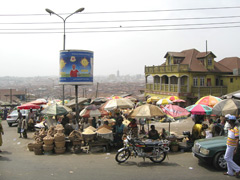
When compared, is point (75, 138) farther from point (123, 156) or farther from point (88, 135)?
point (123, 156)

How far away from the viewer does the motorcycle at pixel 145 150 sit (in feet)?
26.7

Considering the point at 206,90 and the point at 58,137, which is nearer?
the point at 58,137

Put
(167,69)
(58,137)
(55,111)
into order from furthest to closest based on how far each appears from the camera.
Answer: (167,69) → (55,111) → (58,137)

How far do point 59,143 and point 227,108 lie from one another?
772 centimetres

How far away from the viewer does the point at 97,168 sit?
779 centimetres

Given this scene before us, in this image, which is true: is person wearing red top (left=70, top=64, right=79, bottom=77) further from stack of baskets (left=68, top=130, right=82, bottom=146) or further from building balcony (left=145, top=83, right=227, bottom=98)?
building balcony (left=145, top=83, right=227, bottom=98)

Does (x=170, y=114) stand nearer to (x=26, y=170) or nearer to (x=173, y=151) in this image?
(x=173, y=151)

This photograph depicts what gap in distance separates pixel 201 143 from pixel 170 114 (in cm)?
314

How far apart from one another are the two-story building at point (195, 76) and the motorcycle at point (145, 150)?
72.2 feet

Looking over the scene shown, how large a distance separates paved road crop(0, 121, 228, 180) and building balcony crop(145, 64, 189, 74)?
21214mm

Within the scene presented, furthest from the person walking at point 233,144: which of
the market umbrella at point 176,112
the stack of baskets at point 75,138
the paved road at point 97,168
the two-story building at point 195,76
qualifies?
the two-story building at point 195,76

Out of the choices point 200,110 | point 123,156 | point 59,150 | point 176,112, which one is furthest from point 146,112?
point 59,150

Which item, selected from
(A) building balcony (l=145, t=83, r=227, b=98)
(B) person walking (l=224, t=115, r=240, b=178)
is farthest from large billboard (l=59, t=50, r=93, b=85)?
(A) building balcony (l=145, t=83, r=227, b=98)

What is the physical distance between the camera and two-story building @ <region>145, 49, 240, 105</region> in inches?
1161
